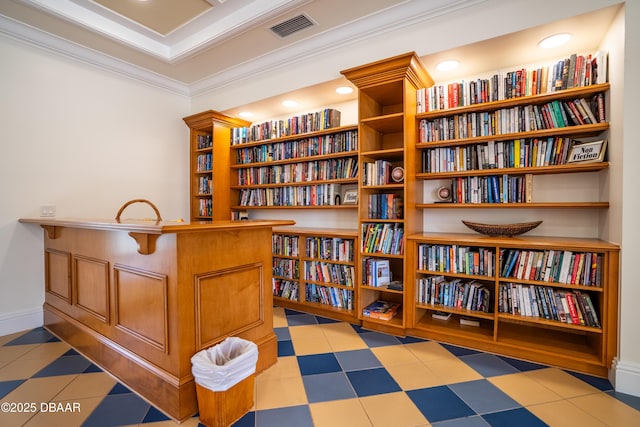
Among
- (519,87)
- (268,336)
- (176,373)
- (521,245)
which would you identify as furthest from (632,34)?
(176,373)

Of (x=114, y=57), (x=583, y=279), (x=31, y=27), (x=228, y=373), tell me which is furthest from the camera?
(x=114, y=57)

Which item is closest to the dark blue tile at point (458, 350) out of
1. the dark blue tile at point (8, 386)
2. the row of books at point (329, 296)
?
the row of books at point (329, 296)

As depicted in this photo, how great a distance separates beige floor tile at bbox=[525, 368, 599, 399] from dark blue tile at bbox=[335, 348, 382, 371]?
100 cm

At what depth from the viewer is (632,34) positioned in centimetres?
171

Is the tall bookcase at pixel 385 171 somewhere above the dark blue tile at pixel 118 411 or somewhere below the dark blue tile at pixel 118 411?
above

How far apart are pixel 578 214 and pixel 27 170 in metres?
4.80

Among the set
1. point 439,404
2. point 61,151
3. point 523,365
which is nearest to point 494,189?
point 523,365

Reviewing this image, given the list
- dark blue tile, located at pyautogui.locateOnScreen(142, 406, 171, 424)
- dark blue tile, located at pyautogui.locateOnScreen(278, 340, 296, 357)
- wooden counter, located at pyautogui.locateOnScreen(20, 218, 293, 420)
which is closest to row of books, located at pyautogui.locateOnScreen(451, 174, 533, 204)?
wooden counter, located at pyautogui.locateOnScreen(20, 218, 293, 420)

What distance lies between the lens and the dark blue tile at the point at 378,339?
7.70 feet

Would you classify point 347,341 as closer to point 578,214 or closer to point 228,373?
point 228,373

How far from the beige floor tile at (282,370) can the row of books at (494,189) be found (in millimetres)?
1865

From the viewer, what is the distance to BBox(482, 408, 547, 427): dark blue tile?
1.45m

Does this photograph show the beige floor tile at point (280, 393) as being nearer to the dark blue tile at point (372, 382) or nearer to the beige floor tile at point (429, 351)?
the dark blue tile at point (372, 382)

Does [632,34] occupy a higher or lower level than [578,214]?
Result: higher
